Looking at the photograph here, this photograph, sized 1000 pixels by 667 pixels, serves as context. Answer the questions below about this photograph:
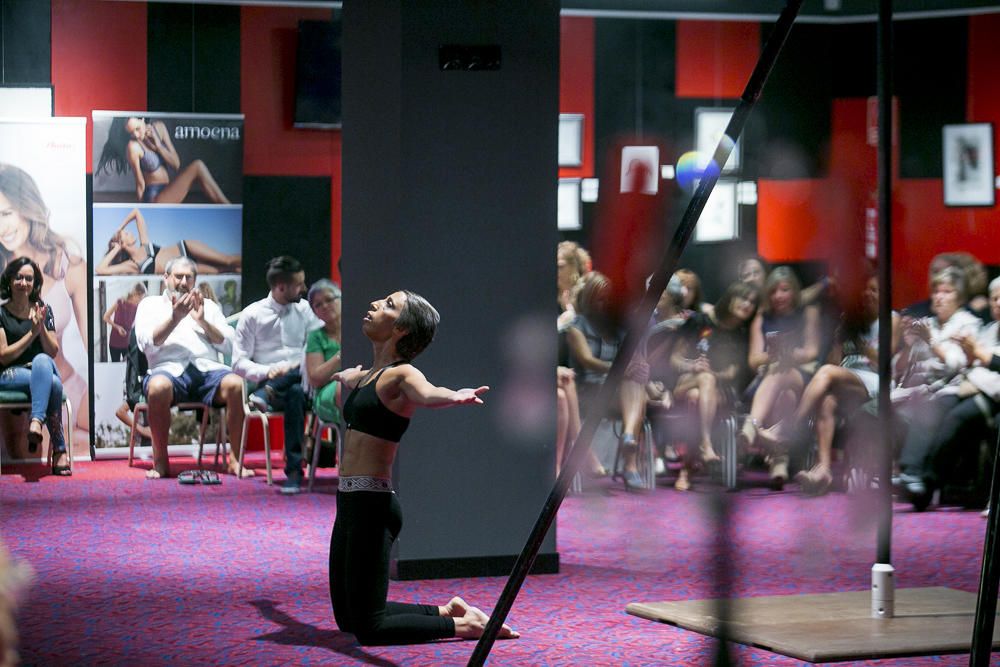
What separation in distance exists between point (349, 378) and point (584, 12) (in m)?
6.59

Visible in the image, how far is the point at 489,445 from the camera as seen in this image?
538cm

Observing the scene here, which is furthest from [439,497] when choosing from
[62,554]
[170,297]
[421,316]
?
[170,297]

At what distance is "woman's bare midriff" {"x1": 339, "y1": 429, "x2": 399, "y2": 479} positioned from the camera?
4074 mm

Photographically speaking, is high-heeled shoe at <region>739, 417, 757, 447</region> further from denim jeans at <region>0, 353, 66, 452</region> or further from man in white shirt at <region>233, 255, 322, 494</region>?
denim jeans at <region>0, 353, 66, 452</region>

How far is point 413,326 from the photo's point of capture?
4.23m

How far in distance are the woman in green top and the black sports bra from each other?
328 cm

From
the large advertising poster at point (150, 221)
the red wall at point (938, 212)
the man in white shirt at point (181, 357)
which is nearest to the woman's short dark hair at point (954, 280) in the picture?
the red wall at point (938, 212)

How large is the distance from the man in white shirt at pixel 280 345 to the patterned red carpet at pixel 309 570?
1.56ft

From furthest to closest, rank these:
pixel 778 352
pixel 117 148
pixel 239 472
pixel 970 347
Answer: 1. pixel 117 148
2. pixel 239 472
3. pixel 970 347
4. pixel 778 352

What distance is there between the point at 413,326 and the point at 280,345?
4048mm

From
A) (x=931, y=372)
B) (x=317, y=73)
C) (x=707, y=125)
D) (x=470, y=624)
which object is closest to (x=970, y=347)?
(x=931, y=372)

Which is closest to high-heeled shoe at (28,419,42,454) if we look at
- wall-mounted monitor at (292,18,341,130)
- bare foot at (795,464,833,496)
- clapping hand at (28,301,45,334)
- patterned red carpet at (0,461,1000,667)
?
patterned red carpet at (0,461,1000,667)

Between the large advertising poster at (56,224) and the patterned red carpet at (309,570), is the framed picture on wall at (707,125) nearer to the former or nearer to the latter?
the patterned red carpet at (309,570)

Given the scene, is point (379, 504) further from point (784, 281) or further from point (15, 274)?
point (15, 274)
